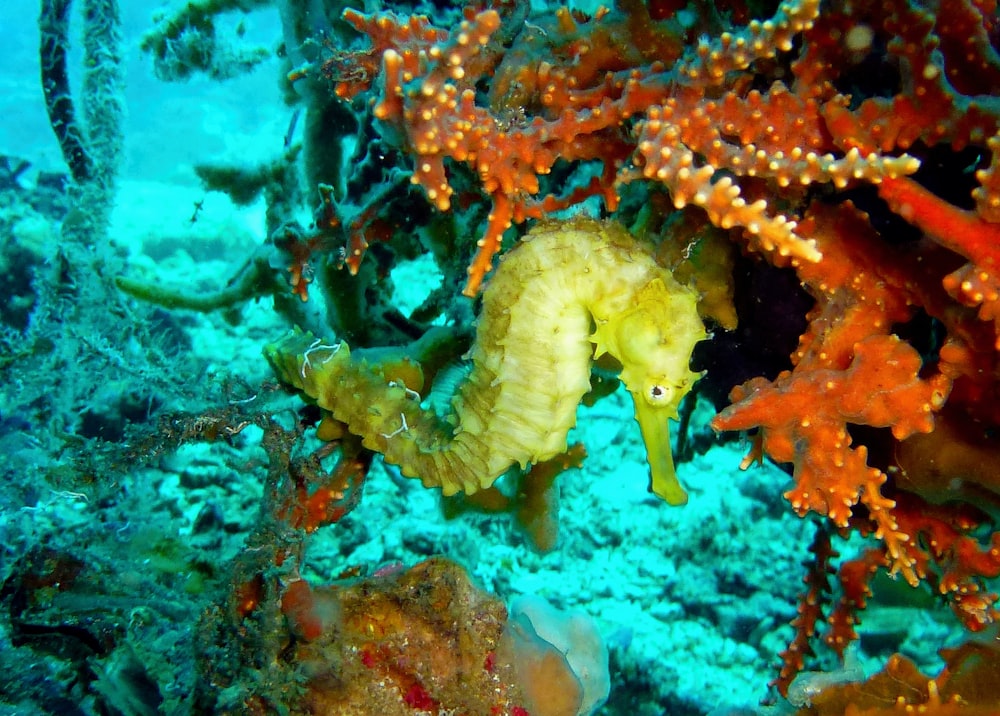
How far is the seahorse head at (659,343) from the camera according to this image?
2273 mm

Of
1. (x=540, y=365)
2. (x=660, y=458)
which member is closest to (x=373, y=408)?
(x=540, y=365)

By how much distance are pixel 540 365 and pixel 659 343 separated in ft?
1.49

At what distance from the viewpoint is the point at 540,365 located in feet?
7.89

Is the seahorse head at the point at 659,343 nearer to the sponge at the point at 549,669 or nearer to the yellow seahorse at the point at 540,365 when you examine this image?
the yellow seahorse at the point at 540,365

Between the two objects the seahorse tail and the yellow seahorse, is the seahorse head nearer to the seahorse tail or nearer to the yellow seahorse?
the yellow seahorse

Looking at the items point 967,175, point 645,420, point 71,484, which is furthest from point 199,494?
point 967,175

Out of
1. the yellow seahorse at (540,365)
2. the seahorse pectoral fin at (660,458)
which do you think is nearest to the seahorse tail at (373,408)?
the yellow seahorse at (540,365)

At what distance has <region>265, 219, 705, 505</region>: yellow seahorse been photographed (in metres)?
2.28

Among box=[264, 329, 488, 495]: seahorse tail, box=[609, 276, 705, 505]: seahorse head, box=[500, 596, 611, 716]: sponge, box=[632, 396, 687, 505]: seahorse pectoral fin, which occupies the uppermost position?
box=[609, 276, 705, 505]: seahorse head

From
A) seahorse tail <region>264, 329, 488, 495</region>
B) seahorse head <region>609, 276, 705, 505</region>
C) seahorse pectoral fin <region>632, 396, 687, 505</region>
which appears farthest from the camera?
seahorse tail <region>264, 329, 488, 495</region>

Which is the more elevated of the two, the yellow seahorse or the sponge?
the yellow seahorse

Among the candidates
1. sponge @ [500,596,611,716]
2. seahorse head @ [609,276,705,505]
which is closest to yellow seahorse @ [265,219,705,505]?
seahorse head @ [609,276,705,505]

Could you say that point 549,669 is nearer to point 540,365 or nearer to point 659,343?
point 540,365

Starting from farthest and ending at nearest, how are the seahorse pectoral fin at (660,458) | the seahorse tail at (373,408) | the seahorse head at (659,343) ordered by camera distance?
the seahorse tail at (373,408), the seahorse pectoral fin at (660,458), the seahorse head at (659,343)
